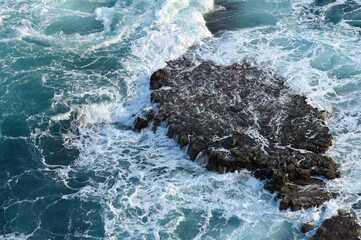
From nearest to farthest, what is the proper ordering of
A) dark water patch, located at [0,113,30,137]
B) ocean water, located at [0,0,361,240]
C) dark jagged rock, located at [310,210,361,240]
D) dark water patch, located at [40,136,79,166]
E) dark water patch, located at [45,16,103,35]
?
dark jagged rock, located at [310,210,361,240], ocean water, located at [0,0,361,240], dark water patch, located at [40,136,79,166], dark water patch, located at [0,113,30,137], dark water patch, located at [45,16,103,35]

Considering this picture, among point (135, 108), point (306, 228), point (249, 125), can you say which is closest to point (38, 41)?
point (135, 108)

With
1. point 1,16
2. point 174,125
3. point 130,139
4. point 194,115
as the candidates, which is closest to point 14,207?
point 130,139

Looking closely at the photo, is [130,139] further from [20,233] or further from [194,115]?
[20,233]

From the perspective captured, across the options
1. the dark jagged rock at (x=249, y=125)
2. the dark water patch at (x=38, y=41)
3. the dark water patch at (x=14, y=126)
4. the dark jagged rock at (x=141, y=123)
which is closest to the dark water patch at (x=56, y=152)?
the dark water patch at (x=14, y=126)

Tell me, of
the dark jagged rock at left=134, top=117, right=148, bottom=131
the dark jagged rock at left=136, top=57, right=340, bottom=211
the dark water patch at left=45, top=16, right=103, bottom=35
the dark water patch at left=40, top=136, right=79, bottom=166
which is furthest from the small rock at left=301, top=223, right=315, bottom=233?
the dark water patch at left=45, top=16, right=103, bottom=35

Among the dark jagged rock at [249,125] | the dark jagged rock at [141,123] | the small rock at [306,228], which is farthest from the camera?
the dark jagged rock at [141,123]

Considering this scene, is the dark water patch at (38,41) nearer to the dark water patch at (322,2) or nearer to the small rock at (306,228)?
the small rock at (306,228)

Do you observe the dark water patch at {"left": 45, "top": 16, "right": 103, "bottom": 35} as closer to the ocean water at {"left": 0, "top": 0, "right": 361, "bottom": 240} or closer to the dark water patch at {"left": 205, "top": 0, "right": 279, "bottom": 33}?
the ocean water at {"left": 0, "top": 0, "right": 361, "bottom": 240}
